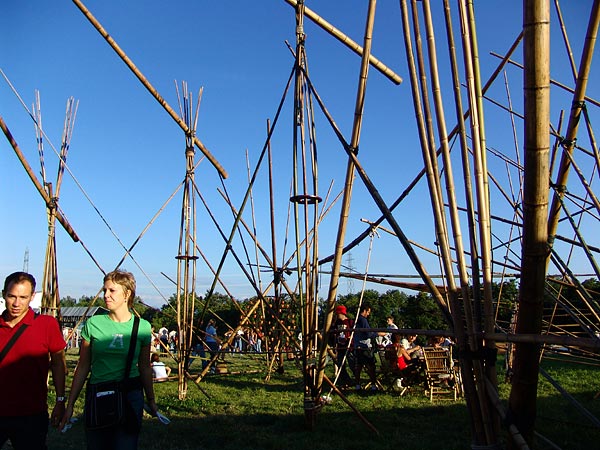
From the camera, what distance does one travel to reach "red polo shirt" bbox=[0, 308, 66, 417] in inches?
97.0

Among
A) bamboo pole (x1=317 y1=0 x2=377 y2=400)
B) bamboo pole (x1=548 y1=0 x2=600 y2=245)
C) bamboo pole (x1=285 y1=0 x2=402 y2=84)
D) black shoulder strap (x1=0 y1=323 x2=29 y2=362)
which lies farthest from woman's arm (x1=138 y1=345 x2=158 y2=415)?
bamboo pole (x1=285 y1=0 x2=402 y2=84)

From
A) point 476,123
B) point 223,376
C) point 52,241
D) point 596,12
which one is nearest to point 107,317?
point 476,123

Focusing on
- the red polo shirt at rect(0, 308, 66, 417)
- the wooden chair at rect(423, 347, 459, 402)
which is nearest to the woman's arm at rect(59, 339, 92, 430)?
the red polo shirt at rect(0, 308, 66, 417)

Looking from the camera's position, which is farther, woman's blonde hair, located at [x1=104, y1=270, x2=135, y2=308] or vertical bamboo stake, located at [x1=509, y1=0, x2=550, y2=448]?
woman's blonde hair, located at [x1=104, y1=270, x2=135, y2=308]

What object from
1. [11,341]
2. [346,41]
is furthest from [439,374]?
[11,341]

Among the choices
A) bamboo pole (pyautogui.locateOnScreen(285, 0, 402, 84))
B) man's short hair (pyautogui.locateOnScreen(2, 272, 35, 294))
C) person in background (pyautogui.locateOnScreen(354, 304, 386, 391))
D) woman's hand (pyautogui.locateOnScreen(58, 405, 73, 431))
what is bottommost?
person in background (pyautogui.locateOnScreen(354, 304, 386, 391))

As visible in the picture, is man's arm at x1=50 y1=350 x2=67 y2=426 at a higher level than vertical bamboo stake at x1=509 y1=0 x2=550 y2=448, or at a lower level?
lower

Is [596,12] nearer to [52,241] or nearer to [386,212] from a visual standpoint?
[386,212]

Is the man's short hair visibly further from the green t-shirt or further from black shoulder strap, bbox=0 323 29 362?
the green t-shirt

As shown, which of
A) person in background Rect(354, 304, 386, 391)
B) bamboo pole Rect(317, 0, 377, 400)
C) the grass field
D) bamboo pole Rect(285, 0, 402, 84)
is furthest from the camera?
person in background Rect(354, 304, 386, 391)

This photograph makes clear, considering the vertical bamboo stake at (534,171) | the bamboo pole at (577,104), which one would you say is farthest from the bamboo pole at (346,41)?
the vertical bamboo stake at (534,171)

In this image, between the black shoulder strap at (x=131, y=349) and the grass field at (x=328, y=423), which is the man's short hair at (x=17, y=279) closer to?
the black shoulder strap at (x=131, y=349)

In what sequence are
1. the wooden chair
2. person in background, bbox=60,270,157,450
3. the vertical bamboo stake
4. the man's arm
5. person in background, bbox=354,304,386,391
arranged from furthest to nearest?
person in background, bbox=354,304,386,391 → the wooden chair → the man's arm → person in background, bbox=60,270,157,450 → the vertical bamboo stake

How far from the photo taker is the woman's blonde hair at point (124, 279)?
8.68 feet
